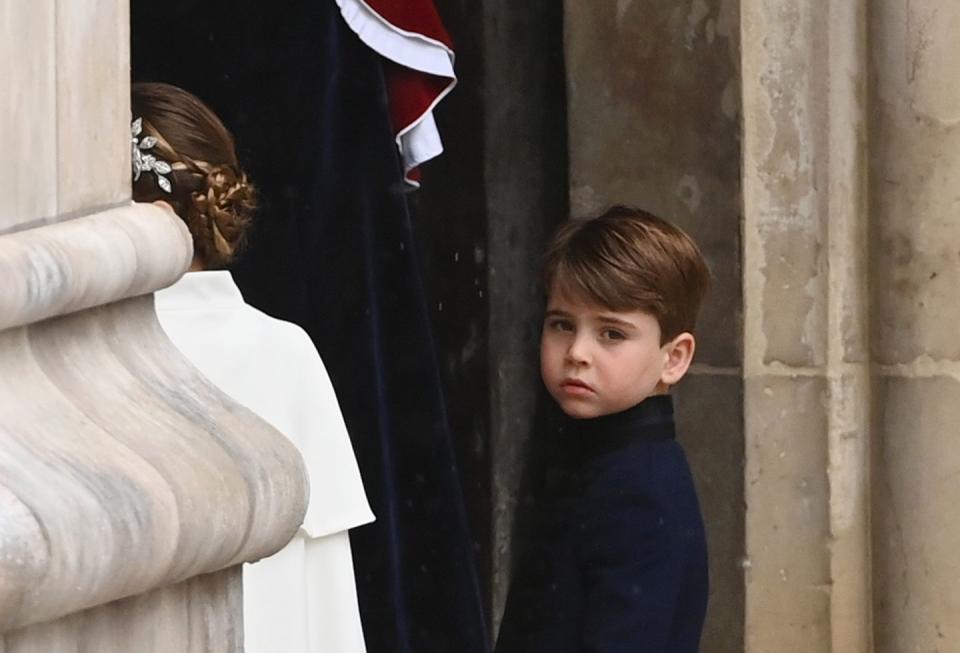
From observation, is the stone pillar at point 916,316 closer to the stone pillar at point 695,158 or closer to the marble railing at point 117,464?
the stone pillar at point 695,158

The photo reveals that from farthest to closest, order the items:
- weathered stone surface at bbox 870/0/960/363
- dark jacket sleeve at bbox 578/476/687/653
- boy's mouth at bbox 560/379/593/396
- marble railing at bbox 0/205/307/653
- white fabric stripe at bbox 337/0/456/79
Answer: weathered stone surface at bbox 870/0/960/363 → white fabric stripe at bbox 337/0/456/79 → boy's mouth at bbox 560/379/593/396 → dark jacket sleeve at bbox 578/476/687/653 → marble railing at bbox 0/205/307/653

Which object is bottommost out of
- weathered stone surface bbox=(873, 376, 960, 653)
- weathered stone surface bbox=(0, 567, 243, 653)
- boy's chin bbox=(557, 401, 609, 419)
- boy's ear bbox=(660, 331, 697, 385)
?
weathered stone surface bbox=(873, 376, 960, 653)

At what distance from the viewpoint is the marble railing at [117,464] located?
0.67 meters

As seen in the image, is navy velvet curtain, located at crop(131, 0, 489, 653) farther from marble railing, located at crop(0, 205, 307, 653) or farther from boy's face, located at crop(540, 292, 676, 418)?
marble railing, located at crop(0, 205, 307, 653)

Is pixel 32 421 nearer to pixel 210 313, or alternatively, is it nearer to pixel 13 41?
pixel 13 41

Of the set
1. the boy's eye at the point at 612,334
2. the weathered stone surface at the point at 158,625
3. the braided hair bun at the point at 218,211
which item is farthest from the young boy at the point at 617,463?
the weathered stone surface at the point at 158,625

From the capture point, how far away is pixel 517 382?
2.52 m

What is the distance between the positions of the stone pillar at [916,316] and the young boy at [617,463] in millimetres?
452

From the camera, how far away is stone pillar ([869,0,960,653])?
2.21 metres

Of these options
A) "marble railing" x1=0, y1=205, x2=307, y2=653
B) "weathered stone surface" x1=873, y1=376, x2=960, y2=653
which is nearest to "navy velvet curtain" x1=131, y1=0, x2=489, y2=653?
"weathered stone surface" x1=873, y1=376, x2=960, y2=653

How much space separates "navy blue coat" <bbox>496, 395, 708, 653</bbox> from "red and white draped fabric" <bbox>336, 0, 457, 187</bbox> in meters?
0.42

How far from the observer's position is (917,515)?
7.44 ft

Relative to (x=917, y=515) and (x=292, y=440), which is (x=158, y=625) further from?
(x=917, y=515)

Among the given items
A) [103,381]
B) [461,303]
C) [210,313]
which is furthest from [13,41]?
[461,303]
